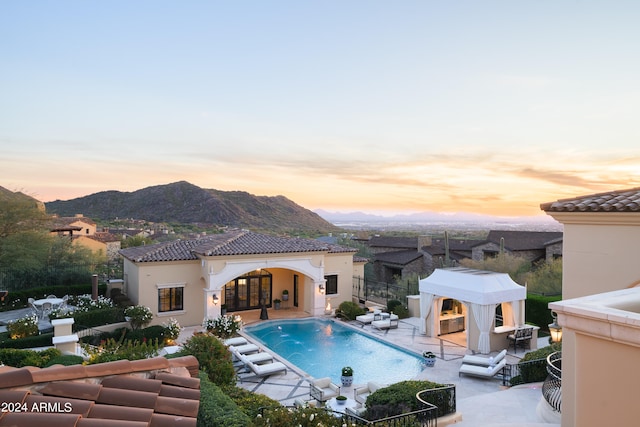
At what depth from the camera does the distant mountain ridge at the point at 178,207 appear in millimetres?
78875

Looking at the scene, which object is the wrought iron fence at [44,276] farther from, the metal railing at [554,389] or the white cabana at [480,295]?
the metal railing at [554,389]

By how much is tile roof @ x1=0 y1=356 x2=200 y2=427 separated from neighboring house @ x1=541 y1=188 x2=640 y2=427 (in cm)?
379

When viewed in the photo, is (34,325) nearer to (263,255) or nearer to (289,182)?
(263,255)

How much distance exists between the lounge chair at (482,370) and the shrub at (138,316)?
1310 cm

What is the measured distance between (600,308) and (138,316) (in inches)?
700

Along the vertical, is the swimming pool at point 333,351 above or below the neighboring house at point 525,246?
below

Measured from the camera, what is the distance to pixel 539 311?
19109 mm

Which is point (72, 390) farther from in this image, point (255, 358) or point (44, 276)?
point (44, 276)

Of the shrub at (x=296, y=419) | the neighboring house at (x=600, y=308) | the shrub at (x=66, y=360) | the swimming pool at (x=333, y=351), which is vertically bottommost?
the swimming pool at (x=333, y=351)

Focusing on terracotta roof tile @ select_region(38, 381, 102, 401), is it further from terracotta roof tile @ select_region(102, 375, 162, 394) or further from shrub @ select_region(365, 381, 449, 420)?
shrub @ select_region(365, 381, 449, 420)

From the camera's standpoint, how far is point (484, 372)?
12930 mm

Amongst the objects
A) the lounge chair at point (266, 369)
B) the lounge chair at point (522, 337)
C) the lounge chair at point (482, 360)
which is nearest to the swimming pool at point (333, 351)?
the lounge chair at point (266, 369)

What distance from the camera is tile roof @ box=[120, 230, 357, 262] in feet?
65.7

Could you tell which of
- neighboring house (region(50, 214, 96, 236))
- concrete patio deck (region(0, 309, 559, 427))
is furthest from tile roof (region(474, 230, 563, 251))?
neighboring house (region(50, 214, 96, 236))
